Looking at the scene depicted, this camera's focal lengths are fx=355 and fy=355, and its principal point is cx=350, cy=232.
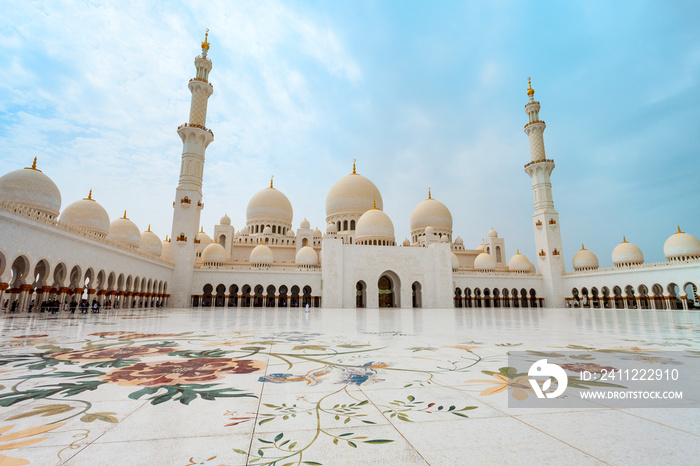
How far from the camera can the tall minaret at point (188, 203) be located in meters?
23.4

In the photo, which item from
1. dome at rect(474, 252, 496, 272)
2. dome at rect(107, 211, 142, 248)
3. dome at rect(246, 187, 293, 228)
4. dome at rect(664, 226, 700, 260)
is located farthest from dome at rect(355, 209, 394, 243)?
dome at rect(664, 226, 700, 260)

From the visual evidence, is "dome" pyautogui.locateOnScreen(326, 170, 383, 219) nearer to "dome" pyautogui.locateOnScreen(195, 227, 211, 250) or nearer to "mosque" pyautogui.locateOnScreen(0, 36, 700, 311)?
"mosque" pyautogui.locateOnScreen(0, 36, 700, 311)

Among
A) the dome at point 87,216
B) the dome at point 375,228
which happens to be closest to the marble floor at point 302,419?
the dome at point 87,216

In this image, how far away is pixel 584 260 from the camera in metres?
30.1

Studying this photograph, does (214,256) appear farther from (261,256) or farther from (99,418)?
(99,418)

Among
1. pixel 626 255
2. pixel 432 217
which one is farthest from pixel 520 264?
pixel 432 217

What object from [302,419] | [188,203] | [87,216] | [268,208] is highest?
[268,208]

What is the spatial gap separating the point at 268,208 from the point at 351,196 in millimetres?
8100

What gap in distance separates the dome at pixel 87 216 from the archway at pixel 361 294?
1593 cm

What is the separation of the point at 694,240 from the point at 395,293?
20.7m

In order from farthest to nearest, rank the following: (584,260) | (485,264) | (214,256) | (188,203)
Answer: (485,264) → (584,260) → (214,256) → (188,203)

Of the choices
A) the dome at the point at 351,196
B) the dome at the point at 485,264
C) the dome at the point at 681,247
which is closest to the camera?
the dome at the point at 681,247

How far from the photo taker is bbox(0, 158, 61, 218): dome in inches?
622

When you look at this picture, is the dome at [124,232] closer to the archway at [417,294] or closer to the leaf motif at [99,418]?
the archway at [417,294]
